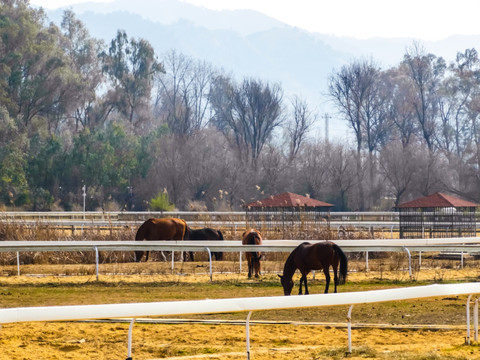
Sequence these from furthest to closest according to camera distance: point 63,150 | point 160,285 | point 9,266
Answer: point 63,150 < point 9,266 < point 160,285

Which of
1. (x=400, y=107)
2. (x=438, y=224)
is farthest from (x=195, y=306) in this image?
(x=400, y=107)

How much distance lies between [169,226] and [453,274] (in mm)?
7713

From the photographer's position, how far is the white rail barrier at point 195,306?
26.9 feet

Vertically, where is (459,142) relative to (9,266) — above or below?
above

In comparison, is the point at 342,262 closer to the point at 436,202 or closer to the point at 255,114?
the point at 436,202

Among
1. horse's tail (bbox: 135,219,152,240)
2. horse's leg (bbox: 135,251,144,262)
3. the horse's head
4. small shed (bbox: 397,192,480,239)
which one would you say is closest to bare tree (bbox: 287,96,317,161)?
small shed (bbox: 397,192,480,239)

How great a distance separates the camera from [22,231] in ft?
82.4

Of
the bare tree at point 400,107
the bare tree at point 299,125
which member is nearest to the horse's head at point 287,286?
the bare tree at point 299,125

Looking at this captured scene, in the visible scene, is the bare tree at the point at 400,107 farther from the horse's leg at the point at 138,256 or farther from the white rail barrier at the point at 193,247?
the white rail barrier at the point at 193,247

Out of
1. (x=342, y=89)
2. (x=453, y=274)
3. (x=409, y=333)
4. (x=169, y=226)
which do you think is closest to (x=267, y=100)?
(x=342, y=89)

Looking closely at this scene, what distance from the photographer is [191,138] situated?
6272 centimetres

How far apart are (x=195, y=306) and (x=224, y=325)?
3.69 metres

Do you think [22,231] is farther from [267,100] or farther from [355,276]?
[267,100]

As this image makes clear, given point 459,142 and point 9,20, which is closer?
point 9,20
